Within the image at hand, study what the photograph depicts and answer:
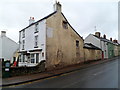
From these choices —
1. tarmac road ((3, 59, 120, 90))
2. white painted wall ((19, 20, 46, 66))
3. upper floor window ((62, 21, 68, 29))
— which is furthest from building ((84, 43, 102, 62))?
tarmac road ((3, 59, 120, 90))

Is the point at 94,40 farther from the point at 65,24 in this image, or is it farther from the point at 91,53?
the point at 65,24

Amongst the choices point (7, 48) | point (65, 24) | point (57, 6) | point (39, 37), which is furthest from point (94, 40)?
point (7, 48)

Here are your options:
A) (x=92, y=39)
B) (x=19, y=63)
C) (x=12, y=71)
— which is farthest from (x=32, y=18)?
(x=92, y=39)

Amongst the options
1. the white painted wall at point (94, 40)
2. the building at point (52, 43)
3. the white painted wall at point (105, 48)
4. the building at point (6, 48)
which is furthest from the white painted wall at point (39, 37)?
the white painted wall at point (105, 48)

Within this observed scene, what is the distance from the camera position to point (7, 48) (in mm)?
27000

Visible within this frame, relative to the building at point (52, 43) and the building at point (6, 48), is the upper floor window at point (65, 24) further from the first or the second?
the building at point (6, 48)

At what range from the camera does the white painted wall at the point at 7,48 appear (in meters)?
26.2

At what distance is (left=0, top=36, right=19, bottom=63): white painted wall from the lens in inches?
1032

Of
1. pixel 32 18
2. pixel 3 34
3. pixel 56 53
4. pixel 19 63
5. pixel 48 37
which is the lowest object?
pixel 19 63

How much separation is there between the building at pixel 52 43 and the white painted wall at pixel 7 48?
8667 millimetres

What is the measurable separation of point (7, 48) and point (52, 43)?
1685 cm

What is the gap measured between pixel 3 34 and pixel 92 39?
24974 millimetres

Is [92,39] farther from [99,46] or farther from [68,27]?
[68,27]

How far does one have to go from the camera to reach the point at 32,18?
72.0 ft
